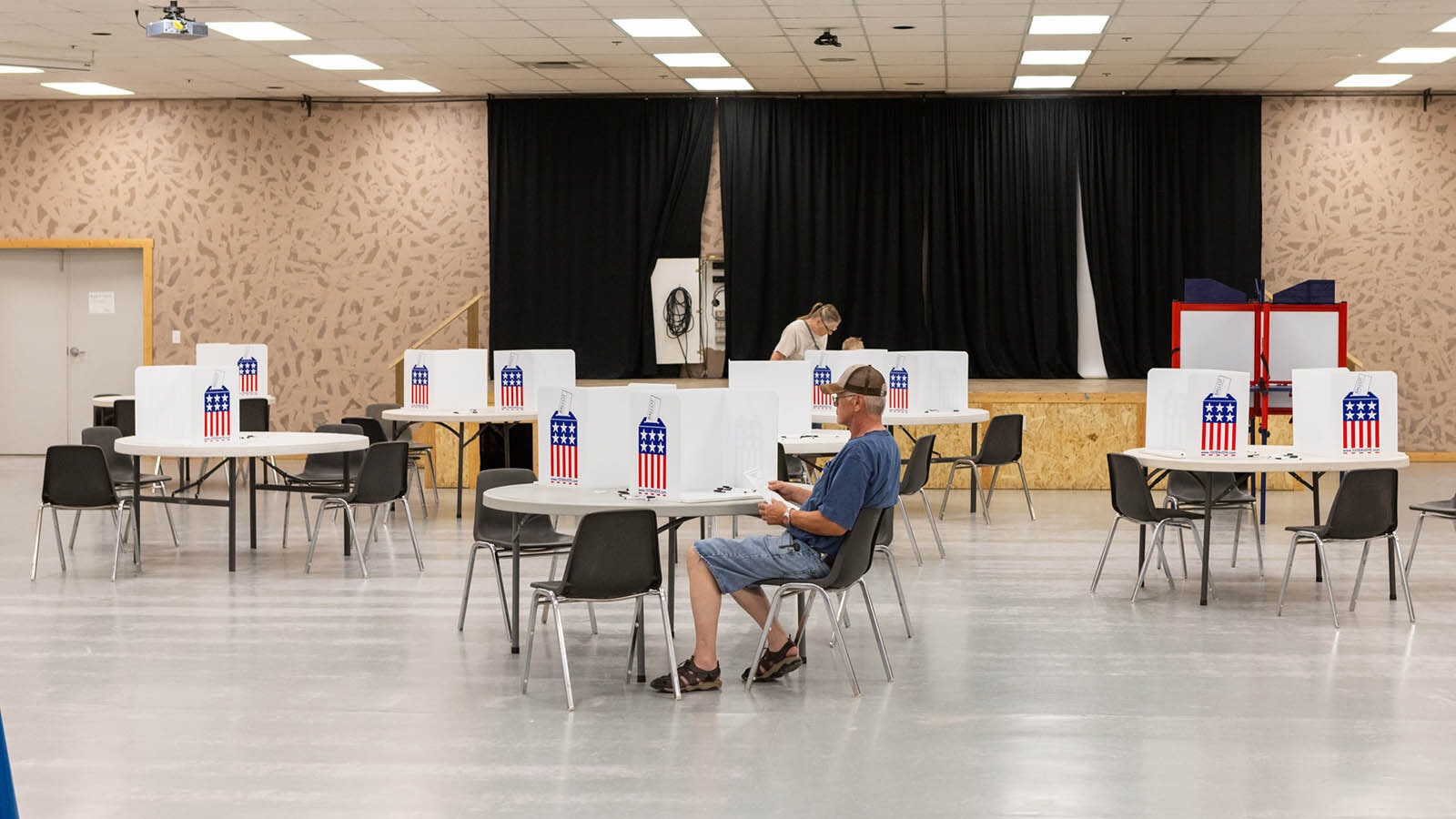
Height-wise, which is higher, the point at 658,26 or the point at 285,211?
the point at 658,26

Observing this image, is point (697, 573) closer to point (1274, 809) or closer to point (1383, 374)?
point (1274, 809)

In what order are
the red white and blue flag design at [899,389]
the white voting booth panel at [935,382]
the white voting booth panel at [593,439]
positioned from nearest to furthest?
the white voting booth panel at [593,439] → the red white and blue flag design at [899,389] → the white voting booth panel at [935,382]

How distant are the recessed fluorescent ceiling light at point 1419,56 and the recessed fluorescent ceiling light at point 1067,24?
2.87 metres

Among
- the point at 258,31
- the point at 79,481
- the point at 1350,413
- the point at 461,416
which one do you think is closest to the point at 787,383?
the point at 461,416

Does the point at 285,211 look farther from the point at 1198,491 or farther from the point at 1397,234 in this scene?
the point at 1397,234

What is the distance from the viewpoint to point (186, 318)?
50.6 ft

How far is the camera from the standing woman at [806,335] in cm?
1143

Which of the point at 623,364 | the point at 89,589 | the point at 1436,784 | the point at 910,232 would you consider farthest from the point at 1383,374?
the point at 623,364

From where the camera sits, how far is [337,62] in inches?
516

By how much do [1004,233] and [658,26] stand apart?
519 centimetres

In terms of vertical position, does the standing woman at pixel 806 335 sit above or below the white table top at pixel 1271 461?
above

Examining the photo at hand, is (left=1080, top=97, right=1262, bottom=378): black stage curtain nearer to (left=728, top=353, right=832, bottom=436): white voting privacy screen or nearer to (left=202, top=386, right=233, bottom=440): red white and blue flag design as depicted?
(left=728, top=353, right=832, bottom=436): white voting privacy screen

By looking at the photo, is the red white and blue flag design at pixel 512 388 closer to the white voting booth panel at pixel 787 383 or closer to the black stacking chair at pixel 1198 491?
the white voting booth panel at pixel 787 383

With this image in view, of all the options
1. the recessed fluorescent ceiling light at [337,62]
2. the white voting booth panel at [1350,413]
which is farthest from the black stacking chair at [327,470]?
the white voting booth panel at [1350,413]
